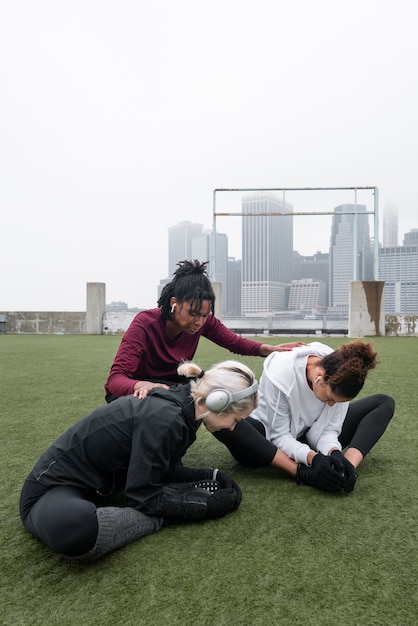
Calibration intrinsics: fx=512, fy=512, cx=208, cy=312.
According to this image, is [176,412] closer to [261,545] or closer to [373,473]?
[261,545]

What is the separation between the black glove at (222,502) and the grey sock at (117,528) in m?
0.18

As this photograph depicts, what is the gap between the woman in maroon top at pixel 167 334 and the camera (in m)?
2.28

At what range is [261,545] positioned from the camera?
5.34 feet

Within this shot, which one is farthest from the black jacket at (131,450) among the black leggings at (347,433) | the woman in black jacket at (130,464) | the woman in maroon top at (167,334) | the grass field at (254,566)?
the black leggings at (347,433)

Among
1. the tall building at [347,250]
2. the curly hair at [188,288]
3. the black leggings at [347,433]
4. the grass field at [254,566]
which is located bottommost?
the grass field at [254,566]

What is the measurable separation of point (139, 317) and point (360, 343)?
1.04 metres

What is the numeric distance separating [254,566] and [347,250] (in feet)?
43.6

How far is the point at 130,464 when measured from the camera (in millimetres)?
1669

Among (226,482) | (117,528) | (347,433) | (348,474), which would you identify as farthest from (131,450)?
(347,433)

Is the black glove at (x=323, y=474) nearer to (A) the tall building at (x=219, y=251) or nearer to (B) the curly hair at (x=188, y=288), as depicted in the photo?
(B) the curly hair at (x=188, y=288)

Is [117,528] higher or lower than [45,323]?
lower

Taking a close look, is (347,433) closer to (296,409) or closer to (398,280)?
(296,409)

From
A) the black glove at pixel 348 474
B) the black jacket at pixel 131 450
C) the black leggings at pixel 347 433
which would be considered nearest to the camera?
the black jacket at pixel 131 450

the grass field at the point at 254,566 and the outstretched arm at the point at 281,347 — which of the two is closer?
the grass field at the point at 254,566
